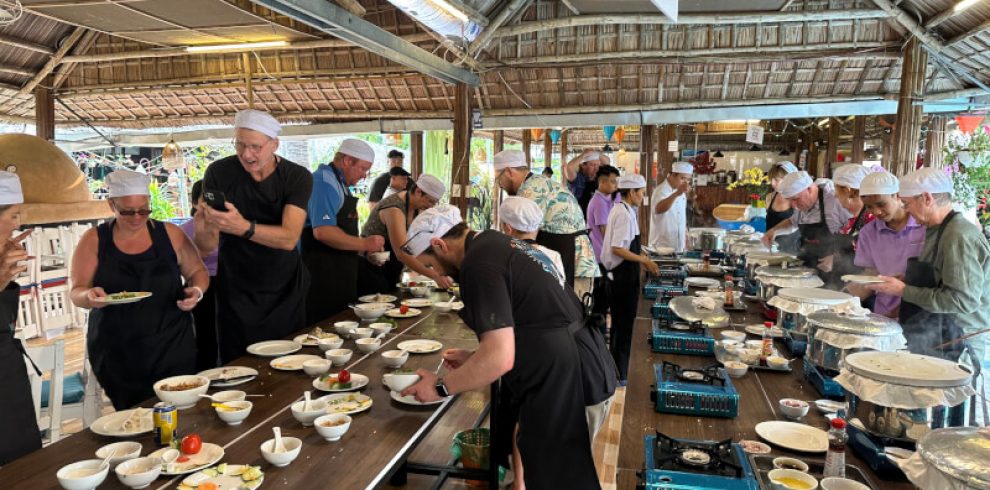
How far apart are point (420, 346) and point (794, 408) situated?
173 cm

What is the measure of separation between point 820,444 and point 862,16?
6.03m

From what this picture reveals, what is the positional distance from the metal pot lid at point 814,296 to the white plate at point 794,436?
34.1 inches

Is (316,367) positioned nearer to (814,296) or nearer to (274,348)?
(274,348)

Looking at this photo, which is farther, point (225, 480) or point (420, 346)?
point (420, 346)

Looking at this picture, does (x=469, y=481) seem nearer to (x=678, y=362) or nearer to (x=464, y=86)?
(x=678, y=362)

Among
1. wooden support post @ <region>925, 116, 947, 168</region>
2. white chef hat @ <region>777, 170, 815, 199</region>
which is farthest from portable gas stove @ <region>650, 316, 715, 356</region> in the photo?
wooden support post @ <region>925, 116, 947, 168</region>

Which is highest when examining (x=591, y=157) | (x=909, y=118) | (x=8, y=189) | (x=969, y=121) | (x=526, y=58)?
(x=526, y=58)

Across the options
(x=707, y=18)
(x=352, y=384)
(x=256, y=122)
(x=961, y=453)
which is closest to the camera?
(x=961, y=453)

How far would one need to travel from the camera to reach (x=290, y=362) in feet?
9.24

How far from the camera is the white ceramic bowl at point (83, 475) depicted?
1634mm

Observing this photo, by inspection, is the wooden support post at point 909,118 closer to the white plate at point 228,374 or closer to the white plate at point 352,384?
the white plate at point 352,384

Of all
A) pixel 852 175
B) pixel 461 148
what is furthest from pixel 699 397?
pixel 461 148

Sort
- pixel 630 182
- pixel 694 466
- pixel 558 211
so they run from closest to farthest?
pixel 694 466 < pixel 558 211 < pixel 630 182

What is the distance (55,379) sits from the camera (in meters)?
2.72
